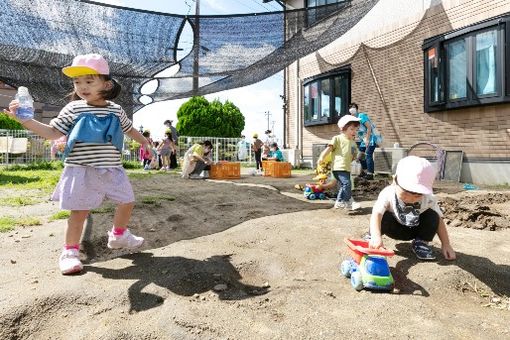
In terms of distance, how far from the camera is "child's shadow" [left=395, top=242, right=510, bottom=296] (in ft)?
7.55

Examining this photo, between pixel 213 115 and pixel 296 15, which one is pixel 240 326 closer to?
pixel 296 15

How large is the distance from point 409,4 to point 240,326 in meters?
10.5

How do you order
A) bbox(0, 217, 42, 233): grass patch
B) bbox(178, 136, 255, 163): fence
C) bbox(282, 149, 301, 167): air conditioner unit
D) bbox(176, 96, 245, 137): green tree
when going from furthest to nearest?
bbox(176, 96, 245, 137): green tree < bbox(178, 136, 255, 163): fence < bbox(282, 149, 301, 167): air conditioner unit < bbox(0, 217, 42, 233): grass patch

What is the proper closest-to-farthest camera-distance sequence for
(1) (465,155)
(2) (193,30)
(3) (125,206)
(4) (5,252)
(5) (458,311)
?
1. (5) (458,311)
2. (3) (125,206)
3. (4) (5,252)
4. (2) (193,30)
5. (1) (465,155)

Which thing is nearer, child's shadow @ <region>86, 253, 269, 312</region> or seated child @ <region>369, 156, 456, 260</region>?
child's shadow @ <region>86, 253, 269, 312</region>

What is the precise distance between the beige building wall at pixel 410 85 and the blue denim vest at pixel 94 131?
25.4ft

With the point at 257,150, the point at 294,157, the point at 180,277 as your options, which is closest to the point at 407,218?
the point at 180,277

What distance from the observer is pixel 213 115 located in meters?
40.5

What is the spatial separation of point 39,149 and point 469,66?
13.9 metres

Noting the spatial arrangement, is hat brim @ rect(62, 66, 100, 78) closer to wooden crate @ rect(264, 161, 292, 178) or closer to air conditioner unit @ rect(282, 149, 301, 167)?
wooden crate @ rect(264, 161, 292, 178)

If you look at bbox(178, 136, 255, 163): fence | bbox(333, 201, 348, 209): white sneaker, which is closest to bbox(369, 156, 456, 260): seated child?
bbox(333, 201, 348, 209): white sneaker

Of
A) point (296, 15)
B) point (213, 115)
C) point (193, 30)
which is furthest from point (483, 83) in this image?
point (213, 115)

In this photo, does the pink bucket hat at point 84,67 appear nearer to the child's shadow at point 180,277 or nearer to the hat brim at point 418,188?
the child's shadow at point 180,277

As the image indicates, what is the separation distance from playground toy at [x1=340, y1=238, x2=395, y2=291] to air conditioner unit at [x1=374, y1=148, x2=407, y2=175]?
7865 millimetres
